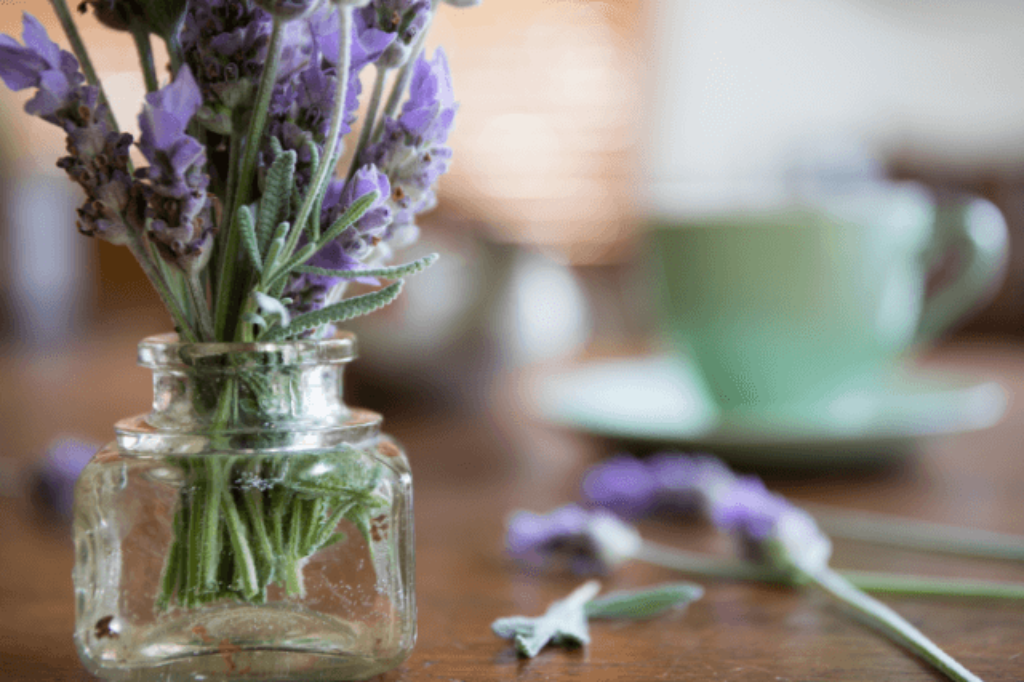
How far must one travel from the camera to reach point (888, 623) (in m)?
0.34

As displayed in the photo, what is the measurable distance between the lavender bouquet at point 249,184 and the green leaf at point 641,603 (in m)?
0.11

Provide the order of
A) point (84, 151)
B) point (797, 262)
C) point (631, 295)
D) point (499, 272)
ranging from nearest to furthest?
point (84, 151) < point (797, 262) < point (499, 272) < point (631, 295)

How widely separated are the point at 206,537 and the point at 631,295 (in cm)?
235

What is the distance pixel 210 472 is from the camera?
11.0 inches

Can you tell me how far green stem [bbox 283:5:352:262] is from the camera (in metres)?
0.25

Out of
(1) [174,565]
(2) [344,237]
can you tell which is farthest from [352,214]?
(1) [174,565]

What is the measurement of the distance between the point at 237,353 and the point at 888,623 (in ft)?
0.80

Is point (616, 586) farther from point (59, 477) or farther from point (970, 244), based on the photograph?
point (970, 244)

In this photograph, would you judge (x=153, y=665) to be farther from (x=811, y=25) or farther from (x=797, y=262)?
(x=811, y=25)

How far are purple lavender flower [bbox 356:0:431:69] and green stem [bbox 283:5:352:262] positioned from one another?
17mm

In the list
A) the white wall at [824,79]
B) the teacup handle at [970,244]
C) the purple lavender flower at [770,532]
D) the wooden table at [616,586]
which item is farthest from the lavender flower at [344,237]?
the white wall at [824,79]

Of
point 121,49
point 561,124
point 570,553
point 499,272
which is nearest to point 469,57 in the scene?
point 561,124

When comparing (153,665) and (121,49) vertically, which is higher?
(121,49)

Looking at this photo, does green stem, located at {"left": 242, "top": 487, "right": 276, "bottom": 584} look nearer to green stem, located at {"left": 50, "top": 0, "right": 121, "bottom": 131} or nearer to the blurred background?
green stem, located at {"left": 50, "top": 0, "right": 121, "bottom": 131}
